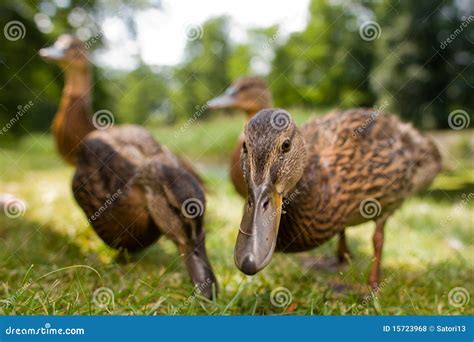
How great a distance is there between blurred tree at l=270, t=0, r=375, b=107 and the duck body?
10.2 ft

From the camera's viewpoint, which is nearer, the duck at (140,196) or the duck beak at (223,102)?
the duck at (140,196)

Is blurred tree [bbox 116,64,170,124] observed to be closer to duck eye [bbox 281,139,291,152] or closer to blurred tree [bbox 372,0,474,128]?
blurred tree [bbox 372,0,474,128]

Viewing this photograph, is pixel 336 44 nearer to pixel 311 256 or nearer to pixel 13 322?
pixel 311 256

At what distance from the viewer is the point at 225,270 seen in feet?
11.2

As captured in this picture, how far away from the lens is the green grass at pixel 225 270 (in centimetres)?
267

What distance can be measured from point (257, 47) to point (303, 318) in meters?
5.33

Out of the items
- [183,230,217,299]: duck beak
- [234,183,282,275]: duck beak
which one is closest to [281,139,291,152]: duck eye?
[234,183,282,275]: duck beak

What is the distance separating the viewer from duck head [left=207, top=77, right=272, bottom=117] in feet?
18.5

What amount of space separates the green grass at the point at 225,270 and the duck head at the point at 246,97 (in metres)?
1.11

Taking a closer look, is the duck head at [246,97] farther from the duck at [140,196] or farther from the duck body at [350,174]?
the duck body at [350,174]

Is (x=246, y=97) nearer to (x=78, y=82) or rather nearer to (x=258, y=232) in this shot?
(x=78, y=82)

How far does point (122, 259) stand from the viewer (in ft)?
12.2

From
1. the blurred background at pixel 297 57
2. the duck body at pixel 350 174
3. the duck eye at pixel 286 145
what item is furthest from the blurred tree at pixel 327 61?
the duck eye at pixel 286 145

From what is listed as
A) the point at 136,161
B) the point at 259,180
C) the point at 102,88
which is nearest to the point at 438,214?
the point at 136,161
